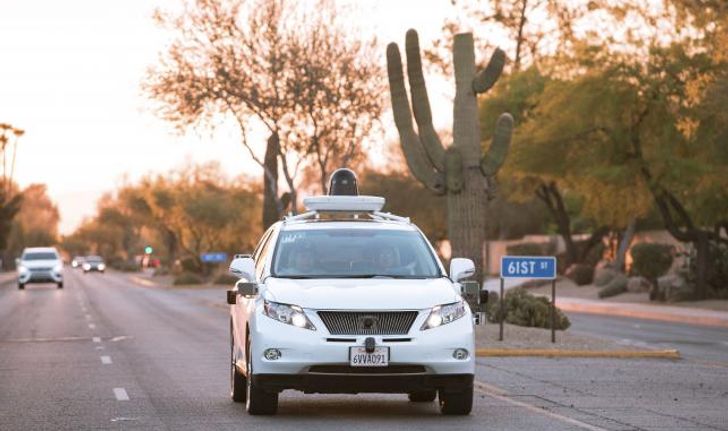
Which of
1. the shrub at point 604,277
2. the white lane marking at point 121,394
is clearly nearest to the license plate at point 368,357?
the white lane marking at point 121,394

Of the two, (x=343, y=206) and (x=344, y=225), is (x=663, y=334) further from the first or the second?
(x=344, y=225)

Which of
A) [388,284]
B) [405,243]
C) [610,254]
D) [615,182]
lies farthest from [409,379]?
[610,254]

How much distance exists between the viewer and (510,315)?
32.0 meters

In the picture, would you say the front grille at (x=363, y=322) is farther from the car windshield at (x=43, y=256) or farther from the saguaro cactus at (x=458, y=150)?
the car windshield at (x=43, y=256)

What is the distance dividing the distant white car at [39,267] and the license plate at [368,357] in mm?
58358

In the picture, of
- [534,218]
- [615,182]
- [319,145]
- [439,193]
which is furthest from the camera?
[534,218]

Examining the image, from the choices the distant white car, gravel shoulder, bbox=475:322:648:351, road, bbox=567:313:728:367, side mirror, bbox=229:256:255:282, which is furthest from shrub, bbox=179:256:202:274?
side mirror, bbox=229:256:255:282

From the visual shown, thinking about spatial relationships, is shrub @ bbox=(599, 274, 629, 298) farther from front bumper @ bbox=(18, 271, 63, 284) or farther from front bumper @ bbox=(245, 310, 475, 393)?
front bumper @ bbox=(245, 310, 475, 393)

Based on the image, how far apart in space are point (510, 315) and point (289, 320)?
17.8 meters

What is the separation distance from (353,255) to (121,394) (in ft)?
11.7

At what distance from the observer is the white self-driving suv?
46.8 feet

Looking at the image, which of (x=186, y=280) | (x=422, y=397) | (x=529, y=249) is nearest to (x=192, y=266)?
(x=186, y=280)

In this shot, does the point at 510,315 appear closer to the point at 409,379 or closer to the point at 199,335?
the point at 199,335

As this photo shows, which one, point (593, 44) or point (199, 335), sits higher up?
point (593, 44)
